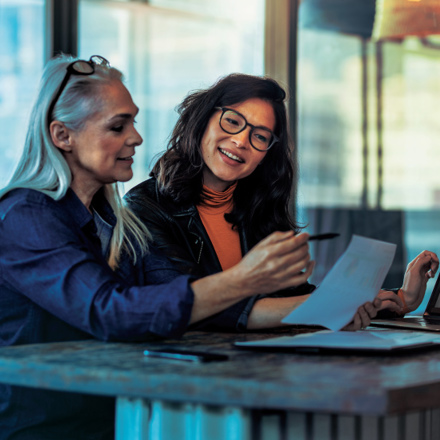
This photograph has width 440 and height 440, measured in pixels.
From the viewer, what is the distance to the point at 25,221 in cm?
147

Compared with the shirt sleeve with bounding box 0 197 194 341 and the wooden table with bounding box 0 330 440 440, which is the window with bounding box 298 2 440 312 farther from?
the wooden table with bounding box 0 330 440 440

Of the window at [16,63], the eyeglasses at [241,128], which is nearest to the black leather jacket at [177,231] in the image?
the eyeglasses at [241,128]

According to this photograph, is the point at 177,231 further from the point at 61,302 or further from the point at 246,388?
the point at 246,388

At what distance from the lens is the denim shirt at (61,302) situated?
138cm

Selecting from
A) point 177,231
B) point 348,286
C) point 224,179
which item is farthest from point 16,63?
point 348,286

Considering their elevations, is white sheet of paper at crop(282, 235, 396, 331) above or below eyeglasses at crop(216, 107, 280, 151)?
below

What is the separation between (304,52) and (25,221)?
12.6 ft

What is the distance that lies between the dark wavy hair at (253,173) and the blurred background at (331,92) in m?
2.15

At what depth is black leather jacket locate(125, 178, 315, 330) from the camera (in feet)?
6.35

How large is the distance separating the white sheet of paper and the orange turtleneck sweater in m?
0.70

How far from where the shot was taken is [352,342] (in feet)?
4.52

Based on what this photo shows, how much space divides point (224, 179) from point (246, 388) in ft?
4.15

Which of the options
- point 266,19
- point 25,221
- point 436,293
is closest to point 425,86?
point 266,19

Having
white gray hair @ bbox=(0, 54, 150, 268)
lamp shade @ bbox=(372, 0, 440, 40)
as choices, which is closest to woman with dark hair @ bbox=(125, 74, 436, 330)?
white gray hair @ bbox=(0, 54, 150, 268)
